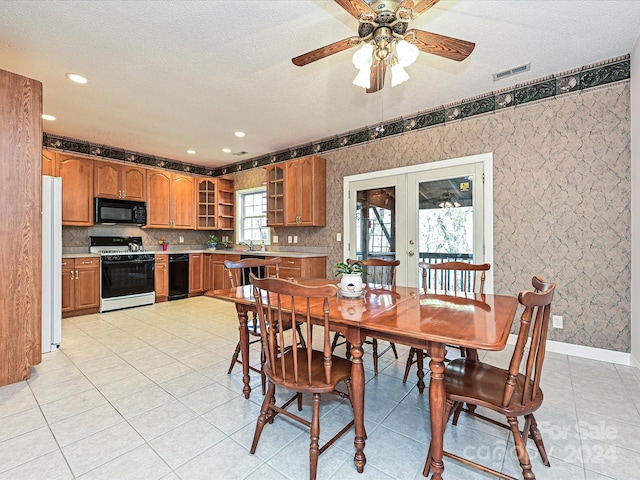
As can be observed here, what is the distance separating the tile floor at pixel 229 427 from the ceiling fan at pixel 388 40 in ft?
7.34

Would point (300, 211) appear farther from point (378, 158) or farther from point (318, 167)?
point (378, 158)

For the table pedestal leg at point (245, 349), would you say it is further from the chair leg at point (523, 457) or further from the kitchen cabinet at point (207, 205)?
the kitchen cabinet at point (207, 205)

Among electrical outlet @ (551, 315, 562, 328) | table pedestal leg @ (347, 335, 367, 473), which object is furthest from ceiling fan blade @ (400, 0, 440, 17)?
electrical outlet @ (551, 315, 562, 328)

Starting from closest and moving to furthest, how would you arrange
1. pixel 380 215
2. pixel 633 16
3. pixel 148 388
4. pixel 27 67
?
pixel 633 16
pixel 148 388
pixel 27 67
pixel 380 215

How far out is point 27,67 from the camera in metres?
2.82

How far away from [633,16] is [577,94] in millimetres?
782

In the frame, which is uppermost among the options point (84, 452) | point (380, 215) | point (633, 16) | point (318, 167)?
point (633, 16)

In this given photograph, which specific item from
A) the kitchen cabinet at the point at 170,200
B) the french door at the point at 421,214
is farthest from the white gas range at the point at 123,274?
the french door at the point at 421,214

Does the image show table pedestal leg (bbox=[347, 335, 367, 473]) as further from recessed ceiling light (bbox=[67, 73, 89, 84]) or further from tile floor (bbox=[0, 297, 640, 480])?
recessed ceiling light (bbox=[67, 73, 89, 84])

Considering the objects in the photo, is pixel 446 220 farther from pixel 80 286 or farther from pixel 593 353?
pixel 80 286

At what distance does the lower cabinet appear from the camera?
432 cm

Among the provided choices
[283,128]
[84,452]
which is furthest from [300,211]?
[84,452]

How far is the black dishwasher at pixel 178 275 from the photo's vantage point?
5562 millimetres

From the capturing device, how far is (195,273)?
5.93m
